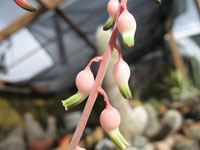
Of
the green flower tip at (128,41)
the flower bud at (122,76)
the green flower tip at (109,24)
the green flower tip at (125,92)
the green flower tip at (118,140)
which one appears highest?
the green flower tip at (109,24)

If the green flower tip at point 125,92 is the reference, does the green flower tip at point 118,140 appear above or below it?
below

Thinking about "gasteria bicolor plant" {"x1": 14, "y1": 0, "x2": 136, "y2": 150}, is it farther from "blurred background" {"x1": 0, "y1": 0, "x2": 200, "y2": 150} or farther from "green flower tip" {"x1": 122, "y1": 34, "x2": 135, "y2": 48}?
"blurred background" {"x1": 0, "y1": 0, "x2": 200, "y2": 150}

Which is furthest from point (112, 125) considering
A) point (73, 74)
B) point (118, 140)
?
point (73, 74)

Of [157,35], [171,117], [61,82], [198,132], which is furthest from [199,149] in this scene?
[157,35]

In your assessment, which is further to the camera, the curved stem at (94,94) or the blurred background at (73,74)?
the blurred background at (73,74)

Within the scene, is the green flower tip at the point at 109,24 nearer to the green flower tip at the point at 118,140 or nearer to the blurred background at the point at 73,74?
the green flower tip at the point at 118,140

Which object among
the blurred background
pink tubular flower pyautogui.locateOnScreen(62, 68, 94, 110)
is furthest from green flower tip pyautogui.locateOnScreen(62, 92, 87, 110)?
the blurred background

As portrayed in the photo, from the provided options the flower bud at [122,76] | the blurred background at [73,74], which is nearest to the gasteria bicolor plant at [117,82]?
the flower bud at [122,76]

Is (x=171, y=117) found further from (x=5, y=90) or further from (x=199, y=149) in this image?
(x=5, y=90)
